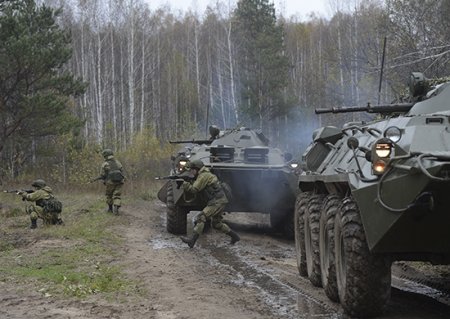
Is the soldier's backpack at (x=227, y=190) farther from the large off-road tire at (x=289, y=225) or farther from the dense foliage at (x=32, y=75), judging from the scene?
the dense foliage at (x=32, y=75)

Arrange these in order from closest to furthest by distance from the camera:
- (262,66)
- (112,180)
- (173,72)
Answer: (112,180) → (262,66) → (173,72)

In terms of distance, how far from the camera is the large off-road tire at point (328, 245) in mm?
6191

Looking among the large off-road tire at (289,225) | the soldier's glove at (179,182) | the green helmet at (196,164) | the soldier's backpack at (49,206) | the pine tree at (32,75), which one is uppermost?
the pine tree at (32,75)

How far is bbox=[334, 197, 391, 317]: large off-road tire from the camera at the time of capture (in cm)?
526

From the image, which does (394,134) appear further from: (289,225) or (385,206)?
(289,225)

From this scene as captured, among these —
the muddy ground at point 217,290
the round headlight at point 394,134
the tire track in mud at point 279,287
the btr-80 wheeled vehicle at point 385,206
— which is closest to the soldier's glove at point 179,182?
the muddy ground at point 217,290

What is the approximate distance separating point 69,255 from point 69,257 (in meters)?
0.16

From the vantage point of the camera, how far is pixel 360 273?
17.3ft

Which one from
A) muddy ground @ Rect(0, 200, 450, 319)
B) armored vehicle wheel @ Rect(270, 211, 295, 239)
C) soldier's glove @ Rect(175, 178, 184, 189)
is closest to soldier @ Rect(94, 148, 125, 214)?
soldier's glove @ Rect(175, 178, 184, 189)

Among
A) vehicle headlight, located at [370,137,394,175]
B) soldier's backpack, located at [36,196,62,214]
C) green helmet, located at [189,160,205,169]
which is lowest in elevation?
soldier's backpack, located at [36,196,62,214]

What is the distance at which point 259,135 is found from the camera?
46.8ft

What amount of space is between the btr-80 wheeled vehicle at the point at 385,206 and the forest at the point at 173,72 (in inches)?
329

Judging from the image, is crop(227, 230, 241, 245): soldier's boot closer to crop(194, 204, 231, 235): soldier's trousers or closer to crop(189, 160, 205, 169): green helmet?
crop(194, 204, 231, 235): soldier's trousers

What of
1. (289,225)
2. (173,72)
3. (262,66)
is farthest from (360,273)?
(173,72)
